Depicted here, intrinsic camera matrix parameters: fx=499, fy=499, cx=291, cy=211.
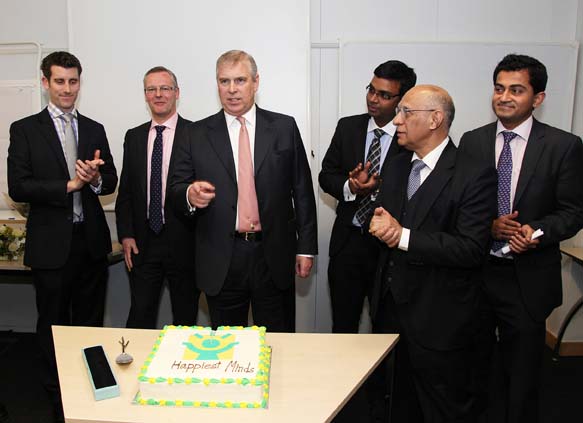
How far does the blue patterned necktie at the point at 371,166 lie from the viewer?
2.70 m

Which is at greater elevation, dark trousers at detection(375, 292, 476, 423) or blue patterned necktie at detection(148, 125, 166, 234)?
blue patterned necktie at detection(148, 125, 166, 234)

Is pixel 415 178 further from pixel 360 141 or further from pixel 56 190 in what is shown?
pixel 56 190

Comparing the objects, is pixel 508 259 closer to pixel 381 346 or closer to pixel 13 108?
pixel 381 346

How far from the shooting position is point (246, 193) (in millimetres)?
2396

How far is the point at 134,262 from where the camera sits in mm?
2932

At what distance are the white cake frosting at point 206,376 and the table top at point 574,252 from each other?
2411 millimetres

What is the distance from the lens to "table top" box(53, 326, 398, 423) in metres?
1.47

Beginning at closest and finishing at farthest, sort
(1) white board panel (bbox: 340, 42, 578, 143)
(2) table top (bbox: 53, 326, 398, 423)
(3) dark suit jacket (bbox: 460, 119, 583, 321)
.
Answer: (2) table top (bbox: 53, 326, 398, 423), (3) dark suit jacket (bbox: 460, 119, 583, 321), (1) white board panel (bbox: 340, 42, 578, 143)

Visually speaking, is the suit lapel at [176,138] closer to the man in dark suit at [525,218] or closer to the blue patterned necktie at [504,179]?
the man in dark suit at [525,218]

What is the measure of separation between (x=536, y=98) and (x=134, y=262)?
2289mm

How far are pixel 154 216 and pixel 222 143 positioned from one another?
739 mm

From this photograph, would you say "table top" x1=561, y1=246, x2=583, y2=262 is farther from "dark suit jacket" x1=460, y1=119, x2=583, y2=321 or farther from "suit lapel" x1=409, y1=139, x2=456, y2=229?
"suit lapel" x1=409, y1=139, x2=456, y2=229

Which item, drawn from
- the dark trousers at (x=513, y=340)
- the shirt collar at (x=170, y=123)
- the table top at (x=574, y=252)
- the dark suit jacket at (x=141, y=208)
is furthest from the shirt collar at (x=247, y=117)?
the table top at (x=574, y=252)

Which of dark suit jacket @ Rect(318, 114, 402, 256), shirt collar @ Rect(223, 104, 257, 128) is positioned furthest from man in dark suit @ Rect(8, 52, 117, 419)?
dark suit jacket @ Rect(318, 114, 402, 256)
